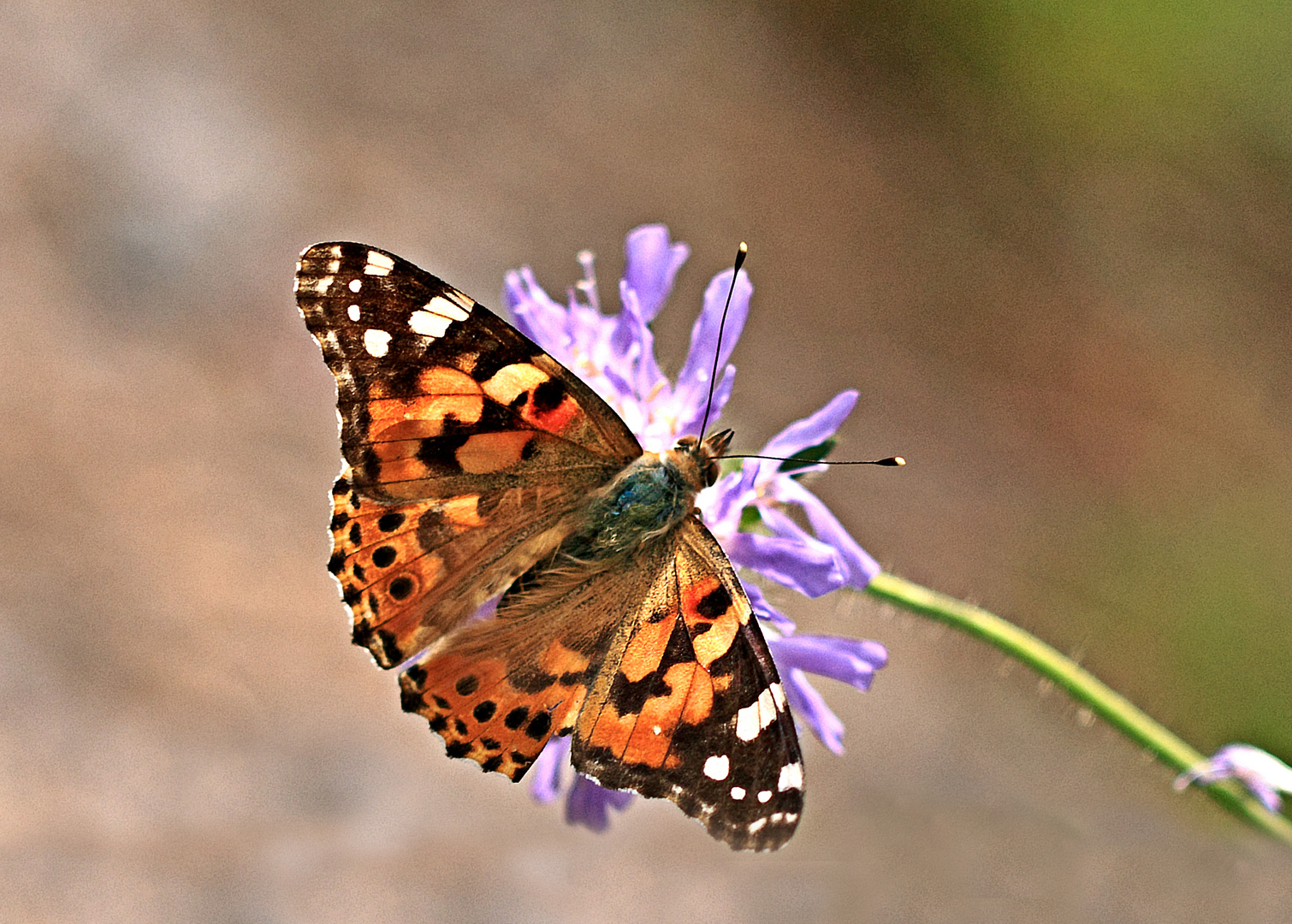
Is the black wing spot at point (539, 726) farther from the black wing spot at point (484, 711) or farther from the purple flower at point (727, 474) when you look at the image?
the purple flower at point (727, 474)

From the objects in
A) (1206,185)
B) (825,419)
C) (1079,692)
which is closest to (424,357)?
(825,419)

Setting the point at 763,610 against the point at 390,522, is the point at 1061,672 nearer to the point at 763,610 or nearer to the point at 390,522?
the point at 763,610

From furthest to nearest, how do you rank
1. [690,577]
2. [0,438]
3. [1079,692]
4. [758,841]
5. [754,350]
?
[754,350] → [0,438] → [1079,692] → [690,577] → [758,841]

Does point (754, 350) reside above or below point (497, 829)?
above

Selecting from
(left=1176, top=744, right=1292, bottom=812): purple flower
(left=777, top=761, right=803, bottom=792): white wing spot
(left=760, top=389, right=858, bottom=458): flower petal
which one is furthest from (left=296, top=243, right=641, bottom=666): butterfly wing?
(left=1176, top=744, right=1292, bottom=812): purple flower

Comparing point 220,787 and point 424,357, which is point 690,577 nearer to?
point 424,357

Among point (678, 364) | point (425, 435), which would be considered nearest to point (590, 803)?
point (425, 435)

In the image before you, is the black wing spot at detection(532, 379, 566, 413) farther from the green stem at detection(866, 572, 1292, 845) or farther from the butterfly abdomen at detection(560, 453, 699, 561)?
the green stem at detection(866, 572, 1292, 845)
